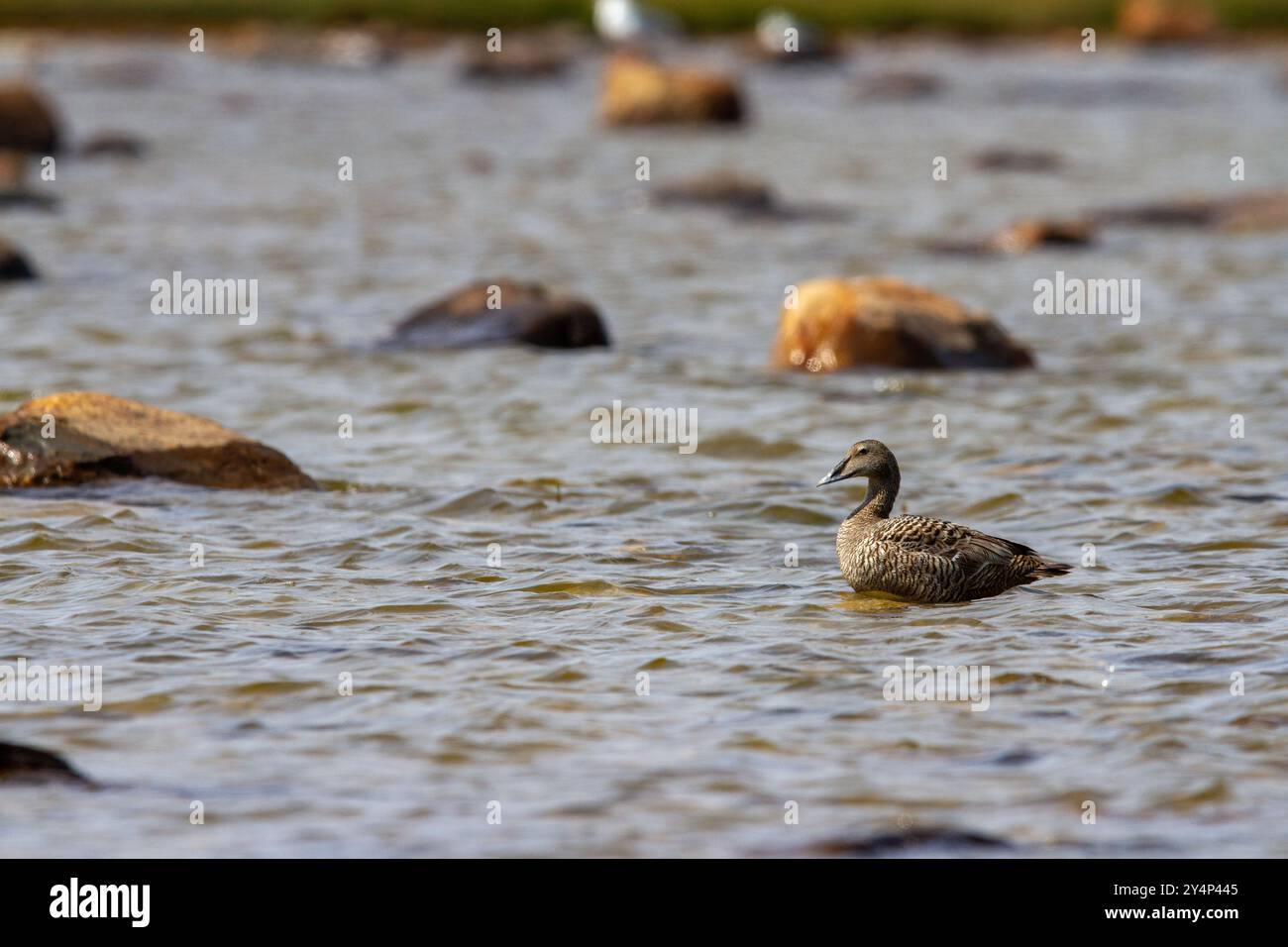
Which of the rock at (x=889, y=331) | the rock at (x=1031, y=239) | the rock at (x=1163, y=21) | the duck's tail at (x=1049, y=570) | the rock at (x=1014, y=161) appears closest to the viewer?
the duck's tail at (x=1049, y=570)

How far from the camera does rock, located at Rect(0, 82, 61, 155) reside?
100 ft

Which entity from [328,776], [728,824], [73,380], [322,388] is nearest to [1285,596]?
[728,824]

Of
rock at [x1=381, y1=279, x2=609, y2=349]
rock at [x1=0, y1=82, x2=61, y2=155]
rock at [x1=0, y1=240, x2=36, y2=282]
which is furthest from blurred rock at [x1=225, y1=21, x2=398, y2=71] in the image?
rock at [x1=381, y1=279, x2=609, y2=349]

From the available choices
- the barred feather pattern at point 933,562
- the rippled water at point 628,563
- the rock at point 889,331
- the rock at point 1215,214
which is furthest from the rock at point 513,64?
the barred feather pattern at point 933,562

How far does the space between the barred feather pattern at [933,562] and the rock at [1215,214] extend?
15.5 metres

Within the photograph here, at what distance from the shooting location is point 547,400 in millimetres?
15602

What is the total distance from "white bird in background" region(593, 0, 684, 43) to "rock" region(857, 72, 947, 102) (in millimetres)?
7916

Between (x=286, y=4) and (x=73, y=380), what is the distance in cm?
3695

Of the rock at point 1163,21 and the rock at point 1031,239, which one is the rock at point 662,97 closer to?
the rock at point 1031,239

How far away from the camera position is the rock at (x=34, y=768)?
7578 mm

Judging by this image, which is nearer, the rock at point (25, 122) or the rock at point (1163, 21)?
the rock at point (25, 122)

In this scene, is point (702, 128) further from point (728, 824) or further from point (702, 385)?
point (728, 824)

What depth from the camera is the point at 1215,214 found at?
82.7 feet

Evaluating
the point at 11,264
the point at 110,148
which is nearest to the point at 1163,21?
the point at 110,148
